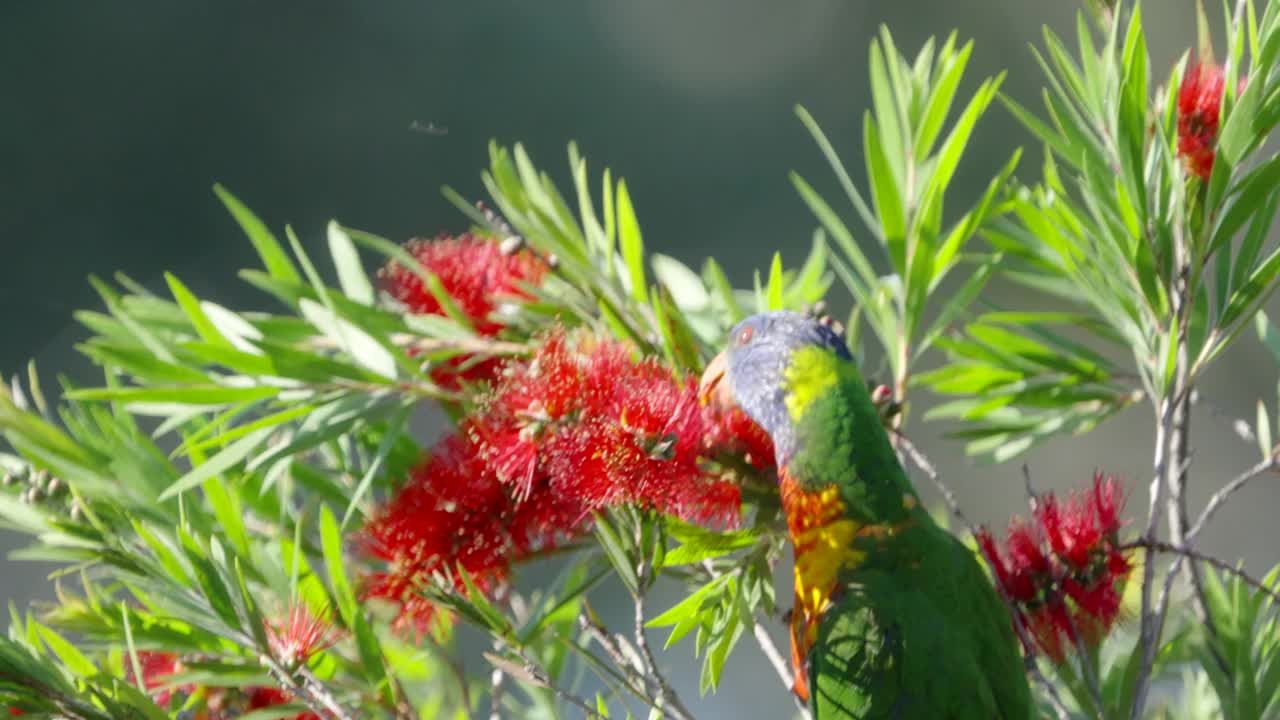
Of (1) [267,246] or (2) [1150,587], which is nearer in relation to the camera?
(2) [1150,587]

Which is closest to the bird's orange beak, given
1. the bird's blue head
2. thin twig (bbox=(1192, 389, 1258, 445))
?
the bird's blue head

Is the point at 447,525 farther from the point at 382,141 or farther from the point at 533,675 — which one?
the point at 382,141


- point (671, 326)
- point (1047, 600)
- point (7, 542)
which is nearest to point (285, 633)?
point (671, 326)

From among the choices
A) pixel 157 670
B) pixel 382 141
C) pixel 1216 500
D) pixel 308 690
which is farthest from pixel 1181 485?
pixel 382 141

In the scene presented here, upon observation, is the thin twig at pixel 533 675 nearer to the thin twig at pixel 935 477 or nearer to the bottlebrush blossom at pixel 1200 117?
the thin twig at pixel 935 477

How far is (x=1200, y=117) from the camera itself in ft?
1.71

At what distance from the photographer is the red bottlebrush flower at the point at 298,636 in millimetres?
458

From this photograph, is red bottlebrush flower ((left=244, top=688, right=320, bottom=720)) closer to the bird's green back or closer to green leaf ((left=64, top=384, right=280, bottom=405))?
green leaf ((left=64, top=384, right=280, bottom=405))

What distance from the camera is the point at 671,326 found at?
51 centimetres

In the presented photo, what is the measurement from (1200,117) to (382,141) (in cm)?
166

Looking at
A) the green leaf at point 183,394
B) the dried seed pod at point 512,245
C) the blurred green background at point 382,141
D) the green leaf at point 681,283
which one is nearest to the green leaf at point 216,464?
the green leaf at point 183,394

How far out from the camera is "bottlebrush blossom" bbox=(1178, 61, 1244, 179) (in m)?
0.51

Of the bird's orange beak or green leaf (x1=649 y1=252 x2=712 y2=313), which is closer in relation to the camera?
the bird's orange beak

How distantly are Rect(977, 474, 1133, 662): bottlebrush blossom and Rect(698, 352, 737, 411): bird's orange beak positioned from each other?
4.9 inches
